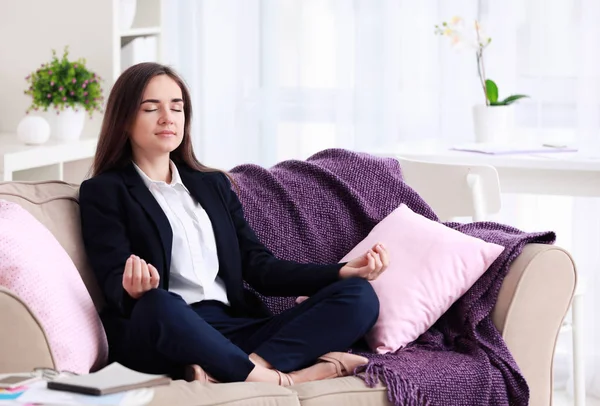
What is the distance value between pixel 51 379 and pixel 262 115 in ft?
8.70

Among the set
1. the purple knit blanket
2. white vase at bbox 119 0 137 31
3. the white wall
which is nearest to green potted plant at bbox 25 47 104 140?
the white wall

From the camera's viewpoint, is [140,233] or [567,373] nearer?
[140,233]

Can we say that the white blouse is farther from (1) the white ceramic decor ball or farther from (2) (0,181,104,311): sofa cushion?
(1) the white ceramic decor ball

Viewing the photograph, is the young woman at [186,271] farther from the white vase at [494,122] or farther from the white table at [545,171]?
the white vase at [494,122]

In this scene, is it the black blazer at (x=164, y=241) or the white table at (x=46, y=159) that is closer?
the black blazer at (x=164, y=241)

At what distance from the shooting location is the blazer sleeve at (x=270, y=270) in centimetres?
234

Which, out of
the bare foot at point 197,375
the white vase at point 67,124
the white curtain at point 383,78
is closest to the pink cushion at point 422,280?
the bare foot at point 197,375

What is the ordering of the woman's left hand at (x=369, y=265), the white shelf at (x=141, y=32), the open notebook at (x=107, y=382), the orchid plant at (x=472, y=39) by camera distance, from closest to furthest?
the open notebook at (x=107, y=382) → the woman's left hand at (x=369, y=265) → the orchid plant at (x=472, y=39) → the white shelf at (x=141, y=32)

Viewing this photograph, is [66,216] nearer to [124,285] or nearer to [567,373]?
[124,285]

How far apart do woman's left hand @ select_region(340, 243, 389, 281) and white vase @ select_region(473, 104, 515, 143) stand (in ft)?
4.13

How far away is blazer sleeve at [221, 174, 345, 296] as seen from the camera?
234 cm

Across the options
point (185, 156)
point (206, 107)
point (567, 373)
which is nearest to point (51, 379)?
point (185, 156)

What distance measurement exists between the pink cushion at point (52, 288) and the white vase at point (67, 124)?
1611 millimetres

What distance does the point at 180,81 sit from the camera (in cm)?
241
